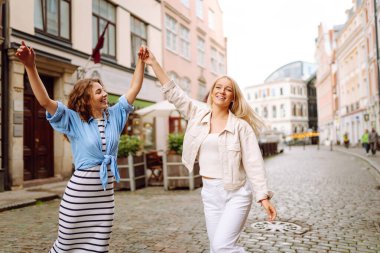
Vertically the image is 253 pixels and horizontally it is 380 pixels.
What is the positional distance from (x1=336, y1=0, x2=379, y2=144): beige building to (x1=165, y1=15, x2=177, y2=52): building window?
599 inches

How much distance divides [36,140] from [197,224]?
7.77 metres

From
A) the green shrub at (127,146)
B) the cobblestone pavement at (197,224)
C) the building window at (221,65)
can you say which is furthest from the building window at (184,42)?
the cobblestone pavement at (197,224)

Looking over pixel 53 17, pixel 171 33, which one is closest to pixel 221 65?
pixel 171 33

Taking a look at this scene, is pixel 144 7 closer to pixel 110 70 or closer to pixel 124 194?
pixel 110 70

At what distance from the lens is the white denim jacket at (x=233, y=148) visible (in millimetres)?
3025

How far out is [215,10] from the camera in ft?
102

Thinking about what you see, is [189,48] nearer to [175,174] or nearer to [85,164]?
[175,174]

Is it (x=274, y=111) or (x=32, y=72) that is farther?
(x=274, y=111)

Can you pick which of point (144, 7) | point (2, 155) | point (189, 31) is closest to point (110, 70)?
point (144, 7)

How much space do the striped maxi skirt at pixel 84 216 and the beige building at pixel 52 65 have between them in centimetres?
903

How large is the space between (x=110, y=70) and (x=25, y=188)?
6536 millimetres

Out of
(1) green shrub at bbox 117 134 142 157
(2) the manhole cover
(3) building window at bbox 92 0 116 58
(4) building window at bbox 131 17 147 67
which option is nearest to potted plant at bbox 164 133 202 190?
(1) green shrub at bbox 117 134 142 157

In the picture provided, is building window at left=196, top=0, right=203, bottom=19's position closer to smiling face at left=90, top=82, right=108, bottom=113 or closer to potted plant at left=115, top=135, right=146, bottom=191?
potted plant at left=115, top=135, right=146, bottom=191

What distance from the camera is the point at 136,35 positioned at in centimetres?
1898
